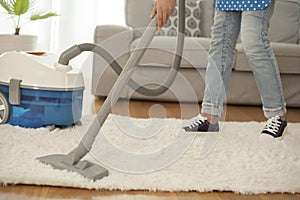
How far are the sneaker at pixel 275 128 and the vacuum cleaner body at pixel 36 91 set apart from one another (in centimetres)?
85

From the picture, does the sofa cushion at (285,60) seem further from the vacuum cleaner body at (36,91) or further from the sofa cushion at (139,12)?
the vacuum cleaner body at (36,91)

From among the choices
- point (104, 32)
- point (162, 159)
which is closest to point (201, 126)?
point (162, 159)

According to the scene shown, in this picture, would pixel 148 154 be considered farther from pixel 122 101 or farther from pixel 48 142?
pixel 122 101

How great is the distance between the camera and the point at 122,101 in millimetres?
3123

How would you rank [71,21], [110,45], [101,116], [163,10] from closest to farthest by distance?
[101,116] < [163,10] < [110,45] < [71,21]

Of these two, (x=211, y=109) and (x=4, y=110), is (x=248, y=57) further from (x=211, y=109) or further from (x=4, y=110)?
(x=4, y=110)

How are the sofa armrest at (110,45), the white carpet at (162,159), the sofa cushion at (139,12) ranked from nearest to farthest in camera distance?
the white carpet at (162,159)
the sofa armrest at (110,45)
the sofa cushion at (139,12)

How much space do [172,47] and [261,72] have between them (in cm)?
97

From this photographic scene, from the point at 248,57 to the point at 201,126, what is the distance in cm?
37

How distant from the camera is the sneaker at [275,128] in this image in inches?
87.4

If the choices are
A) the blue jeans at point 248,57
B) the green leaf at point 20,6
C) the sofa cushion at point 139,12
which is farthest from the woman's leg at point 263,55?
the green leaf at point 20,6

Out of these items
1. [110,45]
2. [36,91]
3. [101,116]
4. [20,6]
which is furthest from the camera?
[20,6]

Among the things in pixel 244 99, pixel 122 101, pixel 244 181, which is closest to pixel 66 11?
pixel 122 101

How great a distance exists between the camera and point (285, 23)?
3.77m
